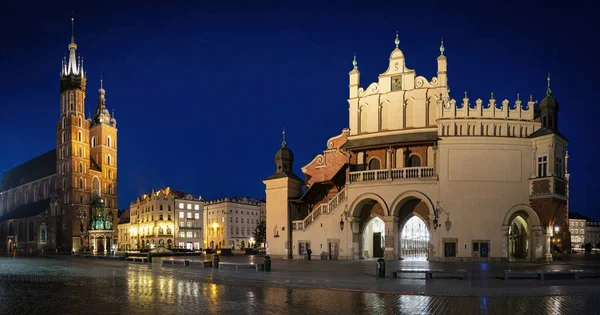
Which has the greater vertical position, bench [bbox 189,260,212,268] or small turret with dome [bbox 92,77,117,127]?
small turret with dome [bbox 92,77,117,127]

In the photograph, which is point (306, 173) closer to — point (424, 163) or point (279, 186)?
point (279, 186)

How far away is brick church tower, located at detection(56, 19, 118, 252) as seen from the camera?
411ft

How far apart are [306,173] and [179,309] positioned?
40512 mm

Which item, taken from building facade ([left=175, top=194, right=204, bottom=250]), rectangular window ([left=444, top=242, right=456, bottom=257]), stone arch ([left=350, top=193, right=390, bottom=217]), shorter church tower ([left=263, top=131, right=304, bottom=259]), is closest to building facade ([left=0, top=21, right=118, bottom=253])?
building facade ([left=175, top=194, right=204, bottom=250])

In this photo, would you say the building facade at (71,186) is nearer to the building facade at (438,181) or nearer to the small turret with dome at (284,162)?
the small turret with dome at (284,162)

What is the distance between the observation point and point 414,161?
47.9 metres

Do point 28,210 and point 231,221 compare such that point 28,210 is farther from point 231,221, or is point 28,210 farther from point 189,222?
point 231,221

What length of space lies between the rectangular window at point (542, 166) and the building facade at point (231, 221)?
107m

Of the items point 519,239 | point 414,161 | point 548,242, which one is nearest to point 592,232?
point 519,239

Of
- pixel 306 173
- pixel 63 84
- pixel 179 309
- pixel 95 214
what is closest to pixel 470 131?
pixel 306 173

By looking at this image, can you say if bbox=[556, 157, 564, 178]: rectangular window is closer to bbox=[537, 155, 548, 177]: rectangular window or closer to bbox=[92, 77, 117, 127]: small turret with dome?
bbox=[537, 155, 548, 177]: rectangular window

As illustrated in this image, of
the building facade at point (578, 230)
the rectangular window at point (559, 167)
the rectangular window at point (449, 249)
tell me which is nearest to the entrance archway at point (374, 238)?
the rectangular window at point (449, 249)

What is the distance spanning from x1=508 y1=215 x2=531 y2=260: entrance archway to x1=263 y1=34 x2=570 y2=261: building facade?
0.32ft

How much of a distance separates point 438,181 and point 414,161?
190 inches
